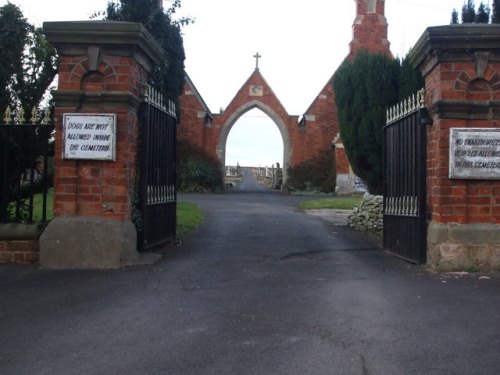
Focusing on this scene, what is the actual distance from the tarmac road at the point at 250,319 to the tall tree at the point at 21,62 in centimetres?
294

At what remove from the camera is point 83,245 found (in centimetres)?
627

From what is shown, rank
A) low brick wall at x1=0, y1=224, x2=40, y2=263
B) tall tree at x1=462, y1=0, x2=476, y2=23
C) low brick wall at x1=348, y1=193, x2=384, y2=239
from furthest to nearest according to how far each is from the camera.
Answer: tall tree at x1=462, y1=0, x2=476, y2=23 < low brick wall at x1=348, y1=193, x2=384, y2=239 < low brick wall at x1=0, y1=224, x2=40, y2=263

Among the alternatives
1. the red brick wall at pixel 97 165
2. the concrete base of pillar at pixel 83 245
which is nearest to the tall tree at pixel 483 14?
the red brick wall at pixel 97 165

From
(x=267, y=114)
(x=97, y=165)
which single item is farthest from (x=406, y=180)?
(x=267, y=114)

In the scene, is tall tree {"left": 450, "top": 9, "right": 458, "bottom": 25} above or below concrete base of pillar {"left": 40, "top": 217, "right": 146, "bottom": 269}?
above

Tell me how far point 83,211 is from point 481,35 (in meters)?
5.19

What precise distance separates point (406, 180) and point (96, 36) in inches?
176

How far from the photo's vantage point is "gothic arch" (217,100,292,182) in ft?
104

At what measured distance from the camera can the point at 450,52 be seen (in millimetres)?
6215

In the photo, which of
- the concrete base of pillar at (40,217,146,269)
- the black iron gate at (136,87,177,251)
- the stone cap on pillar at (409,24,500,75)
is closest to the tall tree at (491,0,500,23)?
the stone cap on pillar at (409,24,500,75)

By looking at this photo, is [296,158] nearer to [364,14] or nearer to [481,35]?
[364,14]

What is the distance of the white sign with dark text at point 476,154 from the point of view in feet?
20.0

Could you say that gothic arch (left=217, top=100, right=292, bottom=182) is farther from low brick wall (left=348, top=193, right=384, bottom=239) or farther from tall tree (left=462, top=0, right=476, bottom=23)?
low brick wall (left=348, top=193, right=384, bottom=239)

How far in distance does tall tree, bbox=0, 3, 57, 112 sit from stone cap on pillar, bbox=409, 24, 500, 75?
552 cm
